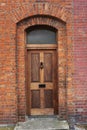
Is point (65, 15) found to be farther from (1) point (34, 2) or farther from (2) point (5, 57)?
(2) point (5, 57)

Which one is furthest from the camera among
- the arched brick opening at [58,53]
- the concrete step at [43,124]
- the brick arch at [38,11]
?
the arched brick opening at [58,53]

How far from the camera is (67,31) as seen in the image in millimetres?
7230

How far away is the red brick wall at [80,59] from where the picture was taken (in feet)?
23.7

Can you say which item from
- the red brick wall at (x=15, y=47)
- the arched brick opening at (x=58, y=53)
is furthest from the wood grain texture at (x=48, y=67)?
the red brick wall at (x=15, y=47)

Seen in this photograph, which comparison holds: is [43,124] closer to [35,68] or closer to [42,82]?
[42,82]

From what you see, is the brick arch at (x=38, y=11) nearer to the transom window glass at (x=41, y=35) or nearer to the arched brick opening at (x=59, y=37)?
the arched brick opening at (x=59, y=37)

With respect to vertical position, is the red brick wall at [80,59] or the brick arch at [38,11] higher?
the brick arch at [38,11]

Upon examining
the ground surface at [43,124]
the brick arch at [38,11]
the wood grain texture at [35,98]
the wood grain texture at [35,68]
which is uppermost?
the brick arch at [38,11]

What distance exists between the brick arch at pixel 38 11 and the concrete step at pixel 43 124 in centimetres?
335

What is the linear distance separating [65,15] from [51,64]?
173 centimetres

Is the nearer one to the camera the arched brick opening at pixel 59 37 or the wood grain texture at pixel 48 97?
the arched brick opening at pixel 59 37

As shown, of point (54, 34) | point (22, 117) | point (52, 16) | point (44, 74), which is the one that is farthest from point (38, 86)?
point (52, 16)

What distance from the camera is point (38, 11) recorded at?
7.18 m

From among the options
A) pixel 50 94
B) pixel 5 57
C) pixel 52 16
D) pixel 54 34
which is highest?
pixel 52 16
